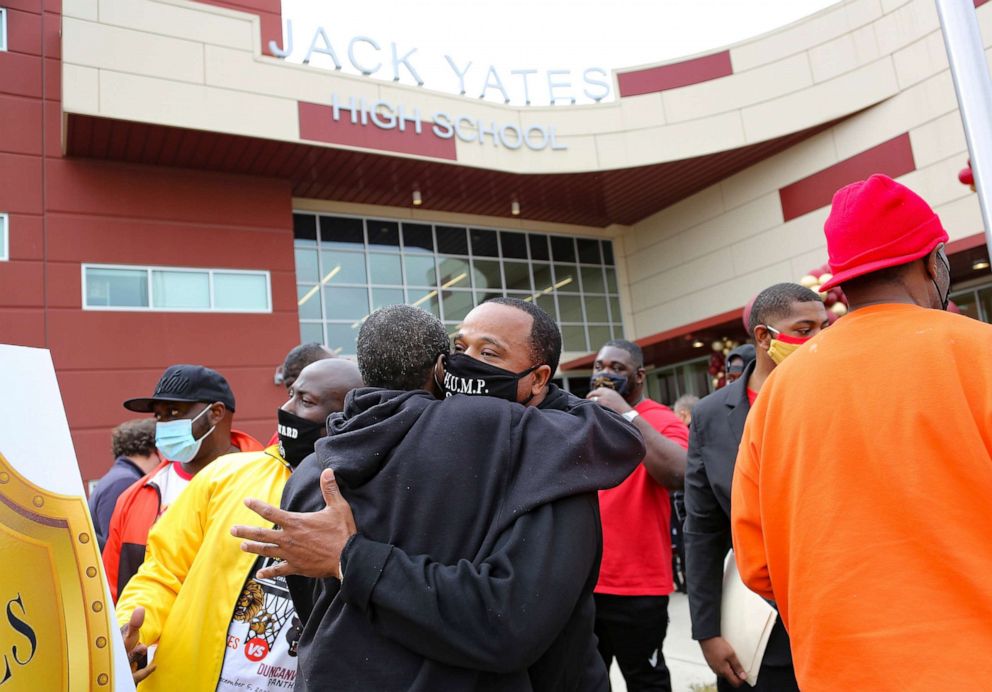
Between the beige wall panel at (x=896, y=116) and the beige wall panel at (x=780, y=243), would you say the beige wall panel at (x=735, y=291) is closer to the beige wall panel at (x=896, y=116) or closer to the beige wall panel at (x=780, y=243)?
the beige wall panel at (x=780, y=243)

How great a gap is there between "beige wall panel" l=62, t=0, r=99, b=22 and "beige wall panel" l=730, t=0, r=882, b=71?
11571 mm

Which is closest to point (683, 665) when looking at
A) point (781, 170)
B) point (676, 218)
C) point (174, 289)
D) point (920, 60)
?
point (174, 289)

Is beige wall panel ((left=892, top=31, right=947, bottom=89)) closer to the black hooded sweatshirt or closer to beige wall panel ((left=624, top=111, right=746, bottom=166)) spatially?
beige wall panel ((left=624, top=111, right=746, bottom=166))

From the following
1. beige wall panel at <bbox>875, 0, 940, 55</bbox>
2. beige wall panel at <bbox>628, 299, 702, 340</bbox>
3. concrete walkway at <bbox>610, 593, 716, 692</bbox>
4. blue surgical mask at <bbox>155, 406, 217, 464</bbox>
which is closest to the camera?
blue surgical mask at <bbox>155, 406, 217, 464</bbox>

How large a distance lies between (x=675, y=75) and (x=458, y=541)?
1528 centimetres

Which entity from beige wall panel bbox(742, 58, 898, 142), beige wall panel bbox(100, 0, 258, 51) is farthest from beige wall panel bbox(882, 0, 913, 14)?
beige wall panel bbox(100, 0, 258, 51)

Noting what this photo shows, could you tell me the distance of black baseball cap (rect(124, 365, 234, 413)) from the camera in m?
3.62

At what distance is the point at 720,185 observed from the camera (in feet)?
53.2

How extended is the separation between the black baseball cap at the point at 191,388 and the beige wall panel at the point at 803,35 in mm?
14112

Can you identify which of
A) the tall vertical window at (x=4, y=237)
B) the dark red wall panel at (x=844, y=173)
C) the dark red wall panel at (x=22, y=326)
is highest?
the dark red wall panel at (x=844, y=173)

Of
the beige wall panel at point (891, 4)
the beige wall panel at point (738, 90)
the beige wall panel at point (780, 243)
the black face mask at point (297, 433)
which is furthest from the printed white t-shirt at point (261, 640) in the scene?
the beige wall panel at point (891, 4)

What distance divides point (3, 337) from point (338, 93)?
6468mm

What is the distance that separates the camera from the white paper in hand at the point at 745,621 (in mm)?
2451

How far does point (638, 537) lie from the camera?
Result: 352cm
